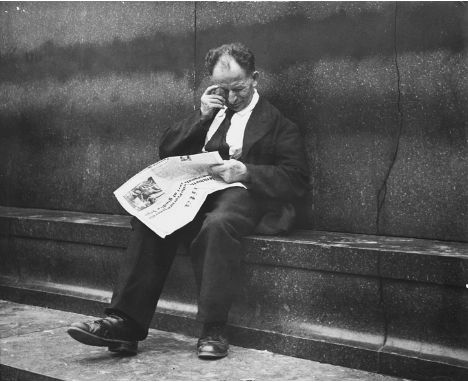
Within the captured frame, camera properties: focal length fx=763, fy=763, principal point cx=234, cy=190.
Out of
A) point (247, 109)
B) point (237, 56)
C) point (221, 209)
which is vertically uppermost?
point (237, 56)

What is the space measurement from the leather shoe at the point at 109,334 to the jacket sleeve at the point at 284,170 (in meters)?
1.05

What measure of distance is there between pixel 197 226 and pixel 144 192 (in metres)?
0.36

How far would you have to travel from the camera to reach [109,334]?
13.1 feet

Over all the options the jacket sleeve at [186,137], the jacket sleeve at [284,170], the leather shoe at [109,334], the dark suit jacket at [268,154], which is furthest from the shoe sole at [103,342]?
the jacket sleeve at [186,137]

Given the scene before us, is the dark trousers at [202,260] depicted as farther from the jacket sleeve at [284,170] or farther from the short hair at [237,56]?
the short hair at [237,56]

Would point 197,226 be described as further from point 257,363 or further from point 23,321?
point 23,321

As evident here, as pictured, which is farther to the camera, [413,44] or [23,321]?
[23,321]

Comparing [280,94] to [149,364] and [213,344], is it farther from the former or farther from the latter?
[149,364]

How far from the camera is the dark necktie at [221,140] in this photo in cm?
460

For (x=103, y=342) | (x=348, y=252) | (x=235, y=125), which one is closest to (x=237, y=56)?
(x=235, y=125)

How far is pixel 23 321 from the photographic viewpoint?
16.1 feet

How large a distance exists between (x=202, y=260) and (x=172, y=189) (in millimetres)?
490

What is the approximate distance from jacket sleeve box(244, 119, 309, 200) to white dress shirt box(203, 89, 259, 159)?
228 millimetres

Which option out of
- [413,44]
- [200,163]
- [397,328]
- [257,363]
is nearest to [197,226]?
[200,163]
